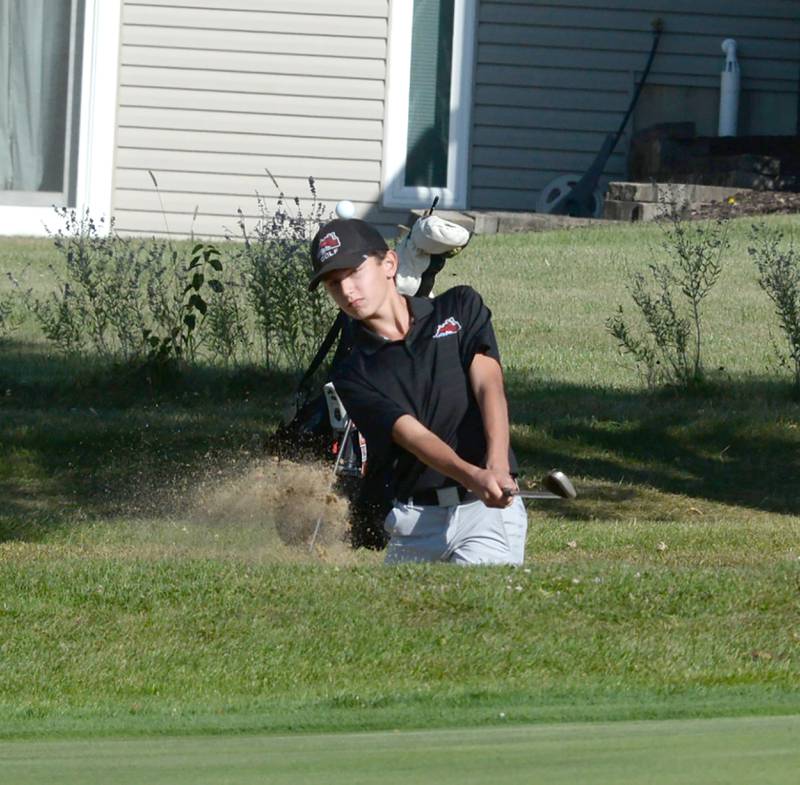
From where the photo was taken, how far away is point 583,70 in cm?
1638

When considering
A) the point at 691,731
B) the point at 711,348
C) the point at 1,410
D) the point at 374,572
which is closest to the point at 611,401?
the point at 711,348

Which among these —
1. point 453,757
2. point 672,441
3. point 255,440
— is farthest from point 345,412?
point 672,441

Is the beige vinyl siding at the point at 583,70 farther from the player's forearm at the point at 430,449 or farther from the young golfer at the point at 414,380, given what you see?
the player's forearm at the point at 430,449

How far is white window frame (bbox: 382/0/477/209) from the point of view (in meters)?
16.1

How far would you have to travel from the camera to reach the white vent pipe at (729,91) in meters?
16.0

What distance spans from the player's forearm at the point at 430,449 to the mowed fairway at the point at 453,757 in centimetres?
119

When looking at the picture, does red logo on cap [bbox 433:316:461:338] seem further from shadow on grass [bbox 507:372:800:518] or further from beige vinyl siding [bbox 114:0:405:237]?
beige vinyl siding [bbox 114:0:405:237]

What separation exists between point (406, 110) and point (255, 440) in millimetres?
7818

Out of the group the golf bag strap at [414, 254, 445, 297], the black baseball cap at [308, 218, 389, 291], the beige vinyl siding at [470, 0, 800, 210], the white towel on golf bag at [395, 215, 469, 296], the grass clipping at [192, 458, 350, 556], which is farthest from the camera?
the beige vinyl siding at [470, 0, 800, 210]

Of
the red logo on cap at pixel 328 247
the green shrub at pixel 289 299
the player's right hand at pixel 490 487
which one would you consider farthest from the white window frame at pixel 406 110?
the player's right hand at pixel 490 487

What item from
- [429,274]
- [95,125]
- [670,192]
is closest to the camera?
[429,274]

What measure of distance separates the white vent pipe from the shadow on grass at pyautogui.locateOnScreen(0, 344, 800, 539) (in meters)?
6.62

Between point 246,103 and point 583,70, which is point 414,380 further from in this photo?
point 583,70

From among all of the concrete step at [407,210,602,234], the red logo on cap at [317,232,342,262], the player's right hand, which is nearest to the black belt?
the player's right hand
